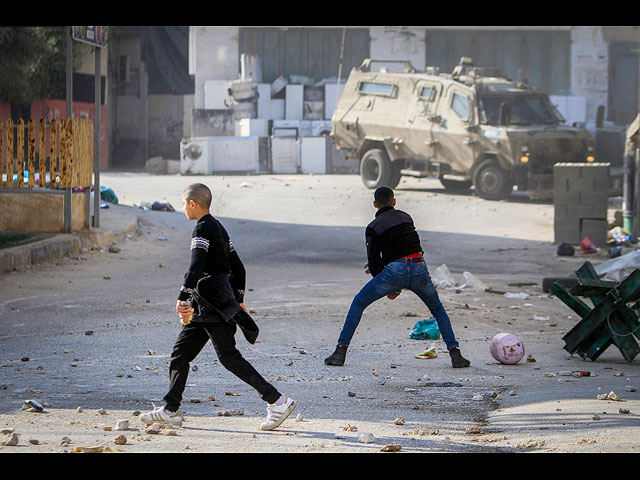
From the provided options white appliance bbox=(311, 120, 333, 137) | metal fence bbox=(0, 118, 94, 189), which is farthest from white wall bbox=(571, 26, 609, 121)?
metal fence bbox=(0, 118, 94, 189)

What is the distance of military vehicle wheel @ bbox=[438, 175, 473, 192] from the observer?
76.1 feet

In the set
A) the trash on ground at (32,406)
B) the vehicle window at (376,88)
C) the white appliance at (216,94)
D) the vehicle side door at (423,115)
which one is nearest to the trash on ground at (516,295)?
the trash on ground at (32,406)

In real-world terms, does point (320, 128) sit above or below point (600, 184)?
above

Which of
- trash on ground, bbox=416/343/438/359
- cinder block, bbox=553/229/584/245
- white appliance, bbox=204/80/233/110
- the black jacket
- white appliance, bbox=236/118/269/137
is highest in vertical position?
white appliance, bbox=204/80/233/110

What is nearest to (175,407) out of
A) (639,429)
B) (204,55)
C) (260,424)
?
(260,424)

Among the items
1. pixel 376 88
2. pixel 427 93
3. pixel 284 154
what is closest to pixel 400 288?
pixel 427 93

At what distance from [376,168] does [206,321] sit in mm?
18772

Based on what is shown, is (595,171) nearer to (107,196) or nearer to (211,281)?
(107,196)

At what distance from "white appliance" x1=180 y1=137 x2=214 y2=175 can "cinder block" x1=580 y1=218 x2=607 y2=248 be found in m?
17.6

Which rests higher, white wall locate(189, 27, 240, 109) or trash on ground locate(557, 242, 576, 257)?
white wall locate(189, 27, 240, 109)

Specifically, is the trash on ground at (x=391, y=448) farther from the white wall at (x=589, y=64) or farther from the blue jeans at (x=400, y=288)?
the white wall at (x=589, y=64)

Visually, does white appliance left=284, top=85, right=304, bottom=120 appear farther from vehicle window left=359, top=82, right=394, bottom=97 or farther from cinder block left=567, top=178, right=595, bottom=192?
cinder block left=567, top=178, right=595, bottom=192

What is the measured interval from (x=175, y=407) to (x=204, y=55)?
31956 mm

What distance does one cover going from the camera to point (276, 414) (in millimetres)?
5508
